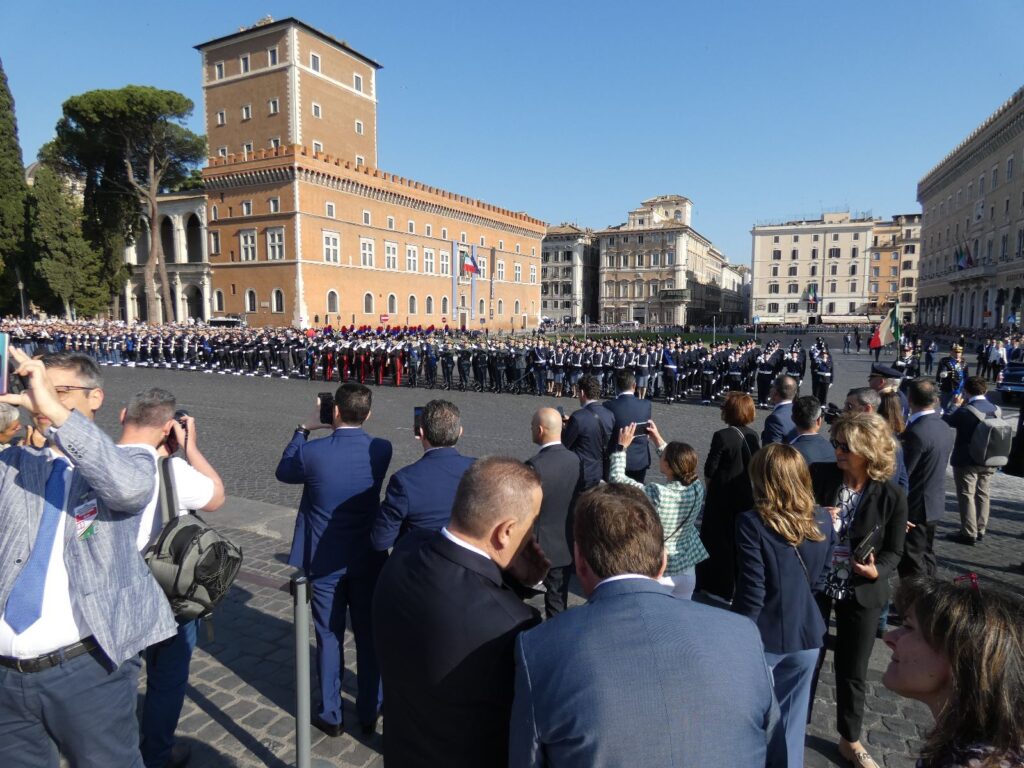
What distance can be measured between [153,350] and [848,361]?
34520 millimetres

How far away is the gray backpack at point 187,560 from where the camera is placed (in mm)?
2549

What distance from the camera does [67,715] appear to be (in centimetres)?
207

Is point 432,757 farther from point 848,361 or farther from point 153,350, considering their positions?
point 848,361

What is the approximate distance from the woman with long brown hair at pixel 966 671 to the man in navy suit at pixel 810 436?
2595mm

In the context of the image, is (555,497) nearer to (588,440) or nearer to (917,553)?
(588,440)

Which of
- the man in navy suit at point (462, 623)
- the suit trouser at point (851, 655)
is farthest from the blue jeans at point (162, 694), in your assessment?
the suit trouser at point (851, 655)

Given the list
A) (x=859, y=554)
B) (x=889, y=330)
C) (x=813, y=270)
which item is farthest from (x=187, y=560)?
(x=813, y=270)

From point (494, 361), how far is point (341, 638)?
52.1 feet

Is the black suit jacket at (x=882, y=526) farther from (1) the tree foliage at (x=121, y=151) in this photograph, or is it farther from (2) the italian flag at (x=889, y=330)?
(1) the tree foliage at (x=121, y=151)

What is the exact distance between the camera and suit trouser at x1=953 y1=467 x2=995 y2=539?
20.0ft

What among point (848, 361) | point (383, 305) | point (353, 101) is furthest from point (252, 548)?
point (353, 101)

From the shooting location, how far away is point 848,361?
111 ft

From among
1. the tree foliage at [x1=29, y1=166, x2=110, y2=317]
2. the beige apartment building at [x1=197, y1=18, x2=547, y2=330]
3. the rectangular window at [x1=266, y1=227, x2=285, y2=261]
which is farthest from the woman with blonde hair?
the tree foliage at [x1=29, y1=166, x2=110, y2=317]

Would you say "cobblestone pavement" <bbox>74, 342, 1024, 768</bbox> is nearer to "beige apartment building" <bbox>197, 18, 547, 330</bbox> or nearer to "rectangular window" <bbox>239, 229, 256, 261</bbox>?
"beige apartment building" <bbox>197, 18, 547, 330</bbox>
